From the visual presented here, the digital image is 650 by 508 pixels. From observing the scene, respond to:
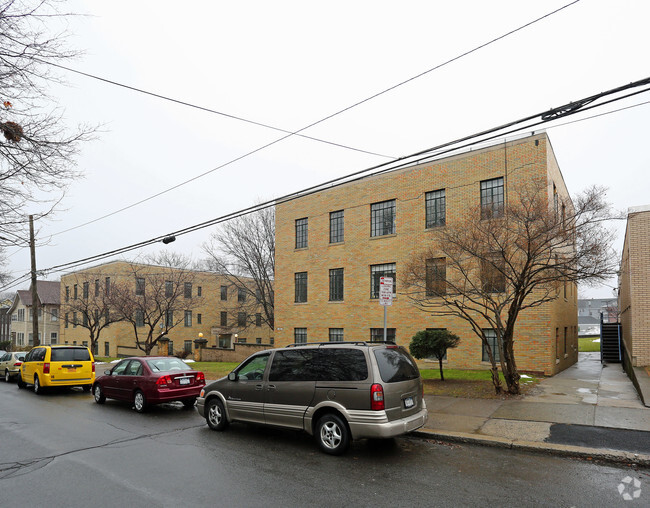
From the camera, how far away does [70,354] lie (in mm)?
16203

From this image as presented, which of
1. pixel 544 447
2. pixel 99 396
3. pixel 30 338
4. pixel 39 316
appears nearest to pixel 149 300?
pixel 99 396

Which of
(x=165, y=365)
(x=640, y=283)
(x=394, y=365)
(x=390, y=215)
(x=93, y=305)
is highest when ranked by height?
(x=390, y=215)

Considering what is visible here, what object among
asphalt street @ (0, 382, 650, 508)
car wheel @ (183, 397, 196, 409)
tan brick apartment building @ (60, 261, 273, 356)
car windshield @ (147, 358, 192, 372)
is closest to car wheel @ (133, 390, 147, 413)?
car windshield @ (147, 358, 192, 372)

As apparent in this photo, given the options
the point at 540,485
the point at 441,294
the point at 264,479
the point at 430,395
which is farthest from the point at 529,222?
the point at 264,479

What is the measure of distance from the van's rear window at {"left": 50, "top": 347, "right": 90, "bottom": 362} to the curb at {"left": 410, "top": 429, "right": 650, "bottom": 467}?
41.1ft

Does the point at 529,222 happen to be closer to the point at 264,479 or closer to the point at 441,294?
the point at 441,294

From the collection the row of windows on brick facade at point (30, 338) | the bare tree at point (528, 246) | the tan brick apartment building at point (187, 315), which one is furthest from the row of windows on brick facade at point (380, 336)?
the row of windows on brick facade at point (30, 338)

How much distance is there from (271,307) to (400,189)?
20691mm

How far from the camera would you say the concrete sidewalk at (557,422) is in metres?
7.39

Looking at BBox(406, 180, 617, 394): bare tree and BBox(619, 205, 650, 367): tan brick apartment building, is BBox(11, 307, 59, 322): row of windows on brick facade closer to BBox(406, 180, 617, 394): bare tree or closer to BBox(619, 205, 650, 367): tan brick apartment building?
BBox(406, 180, 617, 394): bare tree

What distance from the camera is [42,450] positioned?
7.92m

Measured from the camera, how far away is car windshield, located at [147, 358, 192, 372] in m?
12.2

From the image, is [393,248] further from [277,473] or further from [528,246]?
[277,473]

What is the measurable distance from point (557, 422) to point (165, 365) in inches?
368
